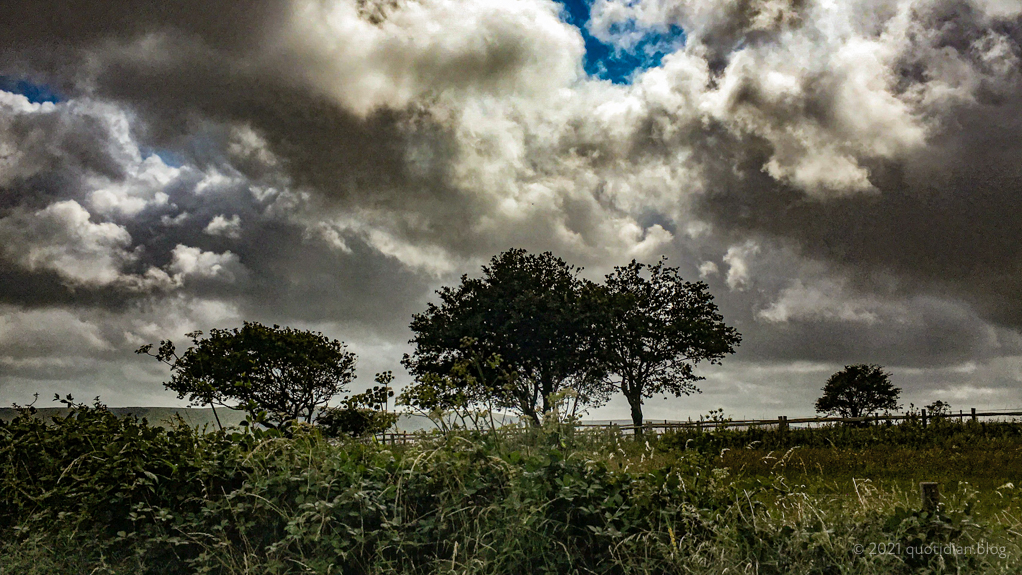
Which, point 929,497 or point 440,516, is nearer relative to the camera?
point 440,516

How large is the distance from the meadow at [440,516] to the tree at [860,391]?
149ft

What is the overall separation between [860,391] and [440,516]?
1900 inches

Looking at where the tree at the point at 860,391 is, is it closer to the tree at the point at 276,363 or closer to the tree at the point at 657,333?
the tree at the point at 657,333

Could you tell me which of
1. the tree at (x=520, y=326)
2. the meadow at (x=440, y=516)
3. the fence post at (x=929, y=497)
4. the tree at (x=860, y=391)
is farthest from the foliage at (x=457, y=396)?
the tree at (x=860, y=391)

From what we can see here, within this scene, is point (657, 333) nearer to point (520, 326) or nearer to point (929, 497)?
point (520, 326)

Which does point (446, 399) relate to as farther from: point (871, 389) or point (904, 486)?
point (871, 389)

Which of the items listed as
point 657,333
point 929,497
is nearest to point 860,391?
point 657,333

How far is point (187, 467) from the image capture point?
15.1 feet

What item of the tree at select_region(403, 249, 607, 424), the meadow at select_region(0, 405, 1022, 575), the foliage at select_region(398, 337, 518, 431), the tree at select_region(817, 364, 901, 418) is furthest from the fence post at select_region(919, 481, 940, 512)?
the tree at select_region(817, 364, 901, 418)

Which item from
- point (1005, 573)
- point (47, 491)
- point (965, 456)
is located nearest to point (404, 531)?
point (47, 491)

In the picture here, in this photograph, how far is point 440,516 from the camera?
162 inches

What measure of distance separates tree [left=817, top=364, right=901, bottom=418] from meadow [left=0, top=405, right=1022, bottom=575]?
45419mm

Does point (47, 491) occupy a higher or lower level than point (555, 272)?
lower

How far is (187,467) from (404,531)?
162 centimetres
